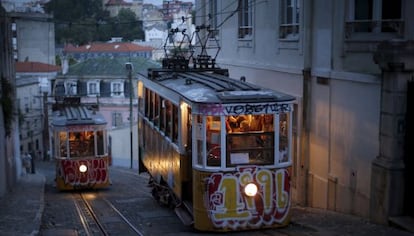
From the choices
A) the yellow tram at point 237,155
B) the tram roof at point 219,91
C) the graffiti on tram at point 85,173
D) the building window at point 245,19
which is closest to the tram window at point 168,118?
the tram roof at point 219,91

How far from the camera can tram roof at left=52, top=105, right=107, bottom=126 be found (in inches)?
779

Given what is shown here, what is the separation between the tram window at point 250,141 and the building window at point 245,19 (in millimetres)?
8507

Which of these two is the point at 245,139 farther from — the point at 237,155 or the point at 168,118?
the point at 168,118

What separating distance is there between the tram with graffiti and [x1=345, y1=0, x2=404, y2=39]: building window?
10084 millimetres

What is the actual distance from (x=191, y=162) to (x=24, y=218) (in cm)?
446

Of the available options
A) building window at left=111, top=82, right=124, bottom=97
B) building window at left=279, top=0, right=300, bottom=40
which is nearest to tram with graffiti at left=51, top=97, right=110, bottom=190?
building window at left=279, top=0, right=300, bottom=40

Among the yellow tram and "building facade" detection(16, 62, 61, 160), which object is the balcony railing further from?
"building facade" detection(16, 62, 61, 160)

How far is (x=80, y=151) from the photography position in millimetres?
20125

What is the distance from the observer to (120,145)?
1722 inches

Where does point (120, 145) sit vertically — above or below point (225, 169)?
below

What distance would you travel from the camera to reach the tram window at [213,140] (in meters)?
10.1

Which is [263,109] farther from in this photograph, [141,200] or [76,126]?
[76,126]

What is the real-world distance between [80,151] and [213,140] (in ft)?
35.9

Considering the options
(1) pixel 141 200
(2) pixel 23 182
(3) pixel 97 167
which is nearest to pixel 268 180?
(1) pixel 141 200
